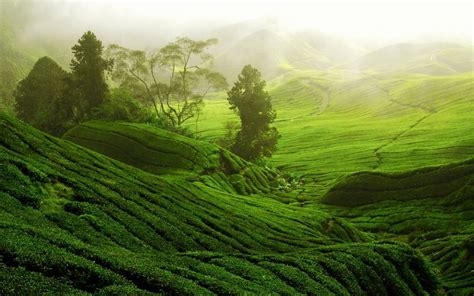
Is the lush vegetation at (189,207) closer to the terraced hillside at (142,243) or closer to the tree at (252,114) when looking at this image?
the terraced hillside at (142,243)

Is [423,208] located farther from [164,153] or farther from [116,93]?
[116,93]

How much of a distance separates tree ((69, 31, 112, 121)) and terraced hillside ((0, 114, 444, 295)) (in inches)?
1393

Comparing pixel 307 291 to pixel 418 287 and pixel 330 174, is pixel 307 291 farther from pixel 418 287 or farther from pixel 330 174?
pixel 330 174

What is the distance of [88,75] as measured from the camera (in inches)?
3273

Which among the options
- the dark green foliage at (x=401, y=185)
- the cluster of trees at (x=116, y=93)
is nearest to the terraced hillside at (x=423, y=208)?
the dark green foliage at (x=401, y=185)

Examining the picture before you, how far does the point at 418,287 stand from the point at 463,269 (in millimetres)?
14683

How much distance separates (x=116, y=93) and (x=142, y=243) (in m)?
58.9

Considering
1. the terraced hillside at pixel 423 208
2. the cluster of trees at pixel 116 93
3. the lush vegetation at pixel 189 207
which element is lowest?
the terraced hillside at pixel 423 208

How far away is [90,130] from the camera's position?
78.4 m

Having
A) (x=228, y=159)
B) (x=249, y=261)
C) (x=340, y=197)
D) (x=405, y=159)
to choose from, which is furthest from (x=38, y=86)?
(x=405, y=159)

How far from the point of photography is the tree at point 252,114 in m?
106

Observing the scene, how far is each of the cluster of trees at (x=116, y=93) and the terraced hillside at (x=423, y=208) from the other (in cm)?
2611

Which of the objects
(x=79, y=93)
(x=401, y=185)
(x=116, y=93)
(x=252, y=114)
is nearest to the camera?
(x=79, y=93)

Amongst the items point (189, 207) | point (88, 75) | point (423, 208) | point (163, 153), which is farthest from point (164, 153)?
point (423, 208)
